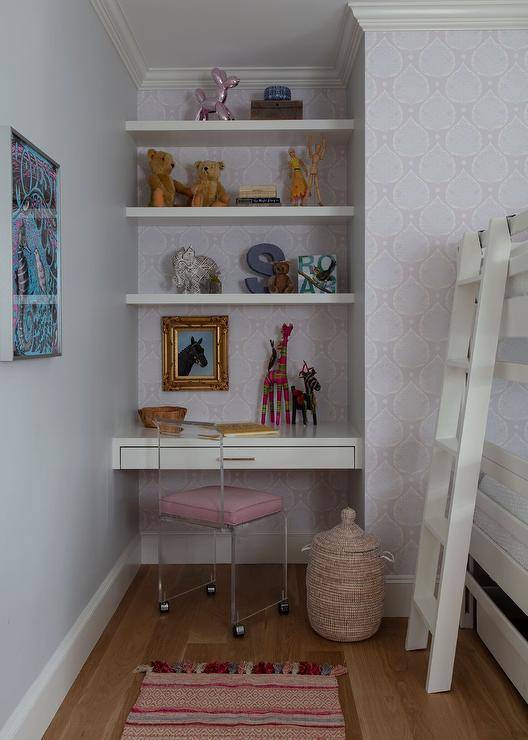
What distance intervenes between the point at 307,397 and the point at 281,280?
0.62 m

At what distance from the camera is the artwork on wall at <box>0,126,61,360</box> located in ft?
6.09

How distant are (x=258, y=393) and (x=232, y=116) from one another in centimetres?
144

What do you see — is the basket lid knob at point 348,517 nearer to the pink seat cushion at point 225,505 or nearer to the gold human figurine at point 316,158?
the pink seat cushion at point 225,505

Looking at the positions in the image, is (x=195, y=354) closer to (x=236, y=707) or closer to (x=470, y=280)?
(x=470, y=280)

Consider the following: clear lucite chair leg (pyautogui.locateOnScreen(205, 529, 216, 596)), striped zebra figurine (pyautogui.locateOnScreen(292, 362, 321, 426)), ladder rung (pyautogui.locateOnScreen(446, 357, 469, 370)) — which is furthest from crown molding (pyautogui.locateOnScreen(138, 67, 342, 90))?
clear lucite chair leg (pyautogui.locateOnScreen(205, 529, 216, 596))

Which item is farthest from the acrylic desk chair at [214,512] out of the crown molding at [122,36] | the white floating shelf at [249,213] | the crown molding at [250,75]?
the crown molding at [250,75]

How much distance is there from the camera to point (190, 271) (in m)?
A: 3.70

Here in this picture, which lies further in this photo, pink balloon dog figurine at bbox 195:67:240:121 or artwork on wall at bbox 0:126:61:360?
pink balloon dog figurine at bbox 195:67:240:121

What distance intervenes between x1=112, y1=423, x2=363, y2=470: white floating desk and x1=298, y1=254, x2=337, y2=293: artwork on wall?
2.65 feet

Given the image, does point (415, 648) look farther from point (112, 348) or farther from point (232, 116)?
point (232, 116)

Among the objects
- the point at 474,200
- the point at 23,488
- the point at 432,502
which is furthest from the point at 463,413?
the point at 23,488

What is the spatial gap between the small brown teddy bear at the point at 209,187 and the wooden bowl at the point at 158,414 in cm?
103

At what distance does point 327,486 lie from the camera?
3.94 m

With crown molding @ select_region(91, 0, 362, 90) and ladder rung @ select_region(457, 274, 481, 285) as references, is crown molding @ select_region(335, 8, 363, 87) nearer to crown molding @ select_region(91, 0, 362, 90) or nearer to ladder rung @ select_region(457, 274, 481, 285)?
crown molding @ select_region(91, 0, 362, 90)
